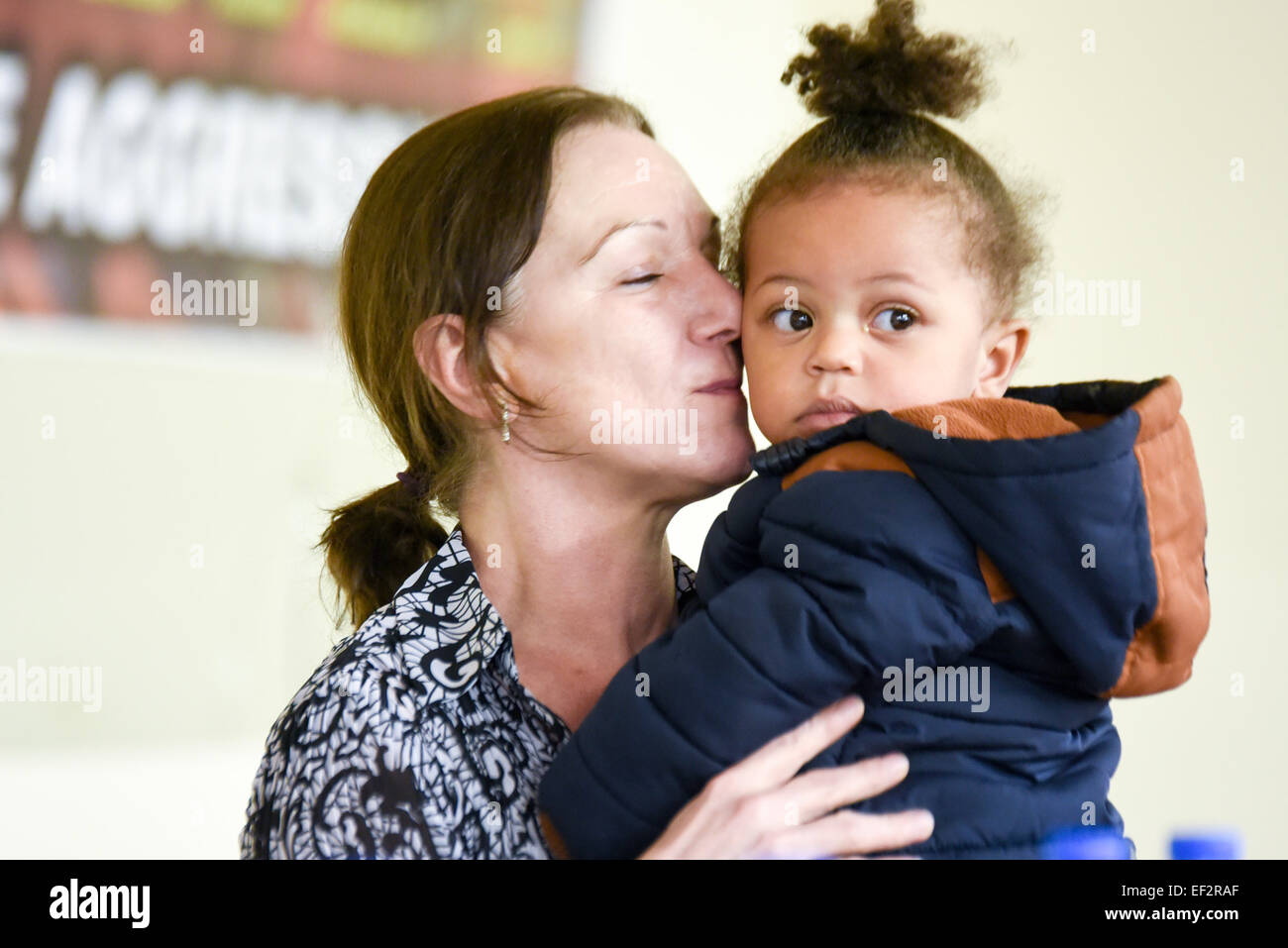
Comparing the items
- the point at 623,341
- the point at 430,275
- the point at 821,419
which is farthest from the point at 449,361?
the point at 821,419

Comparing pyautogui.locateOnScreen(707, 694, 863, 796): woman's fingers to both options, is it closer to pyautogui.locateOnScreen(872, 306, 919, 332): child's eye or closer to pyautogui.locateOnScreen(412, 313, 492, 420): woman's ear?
pyautogui.locateOnScreen(872, 306, 919, 332): child's eye

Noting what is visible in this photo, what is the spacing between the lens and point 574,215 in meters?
1.46

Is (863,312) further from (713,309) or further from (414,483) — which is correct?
(414,483)

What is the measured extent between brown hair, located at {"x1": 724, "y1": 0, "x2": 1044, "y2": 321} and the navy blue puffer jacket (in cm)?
32

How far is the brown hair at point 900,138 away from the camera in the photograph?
1407 millimetres

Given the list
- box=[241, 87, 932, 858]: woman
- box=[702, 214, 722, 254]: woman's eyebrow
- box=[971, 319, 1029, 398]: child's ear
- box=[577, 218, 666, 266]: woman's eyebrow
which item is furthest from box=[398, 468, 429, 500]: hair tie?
box=[971, 319, 1029, 398]: child's ear

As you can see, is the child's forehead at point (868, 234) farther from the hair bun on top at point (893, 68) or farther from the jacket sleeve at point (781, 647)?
the jacket sleeve at point (781, 647)

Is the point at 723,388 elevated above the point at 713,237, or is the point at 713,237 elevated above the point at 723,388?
the point at 713,237

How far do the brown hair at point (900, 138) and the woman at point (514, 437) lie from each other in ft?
0.54

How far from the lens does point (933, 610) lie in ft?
3.64

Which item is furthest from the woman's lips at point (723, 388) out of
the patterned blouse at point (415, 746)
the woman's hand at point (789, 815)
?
the woman's hand at point (789, 815)

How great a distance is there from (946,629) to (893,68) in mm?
727

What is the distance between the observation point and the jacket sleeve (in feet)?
3.64
